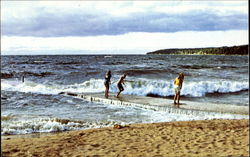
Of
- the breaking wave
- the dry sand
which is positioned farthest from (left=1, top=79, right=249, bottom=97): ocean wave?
the dry sand

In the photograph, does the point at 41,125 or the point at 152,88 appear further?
the point at 152,88

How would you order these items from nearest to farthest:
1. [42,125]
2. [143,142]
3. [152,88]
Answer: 1. [143,142]
2. [42,125]
3. [152,88]

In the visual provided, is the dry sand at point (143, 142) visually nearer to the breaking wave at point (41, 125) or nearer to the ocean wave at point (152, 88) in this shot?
the breaking wave at point (41, 125)

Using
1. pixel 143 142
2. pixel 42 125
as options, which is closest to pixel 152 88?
pixel 42 125

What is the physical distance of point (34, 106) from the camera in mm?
14078

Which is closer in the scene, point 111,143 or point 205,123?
point 111,143

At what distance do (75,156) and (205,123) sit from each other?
5061 millimetres

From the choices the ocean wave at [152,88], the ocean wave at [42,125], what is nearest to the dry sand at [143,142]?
the ocean wave at [42,125]

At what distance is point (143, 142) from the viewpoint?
7.86 meters

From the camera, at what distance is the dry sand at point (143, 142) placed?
22.7 ft

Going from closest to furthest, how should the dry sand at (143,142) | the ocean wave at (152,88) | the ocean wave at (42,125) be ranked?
the dry sand at (143,142), the ocean wave at (42,125), the ocean wave at (152,88)

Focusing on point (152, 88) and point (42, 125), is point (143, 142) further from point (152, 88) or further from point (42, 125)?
point (152, 88)

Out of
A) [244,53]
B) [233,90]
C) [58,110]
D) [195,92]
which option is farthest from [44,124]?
[244,53]

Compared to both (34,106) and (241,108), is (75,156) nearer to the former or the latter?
(34,106)
